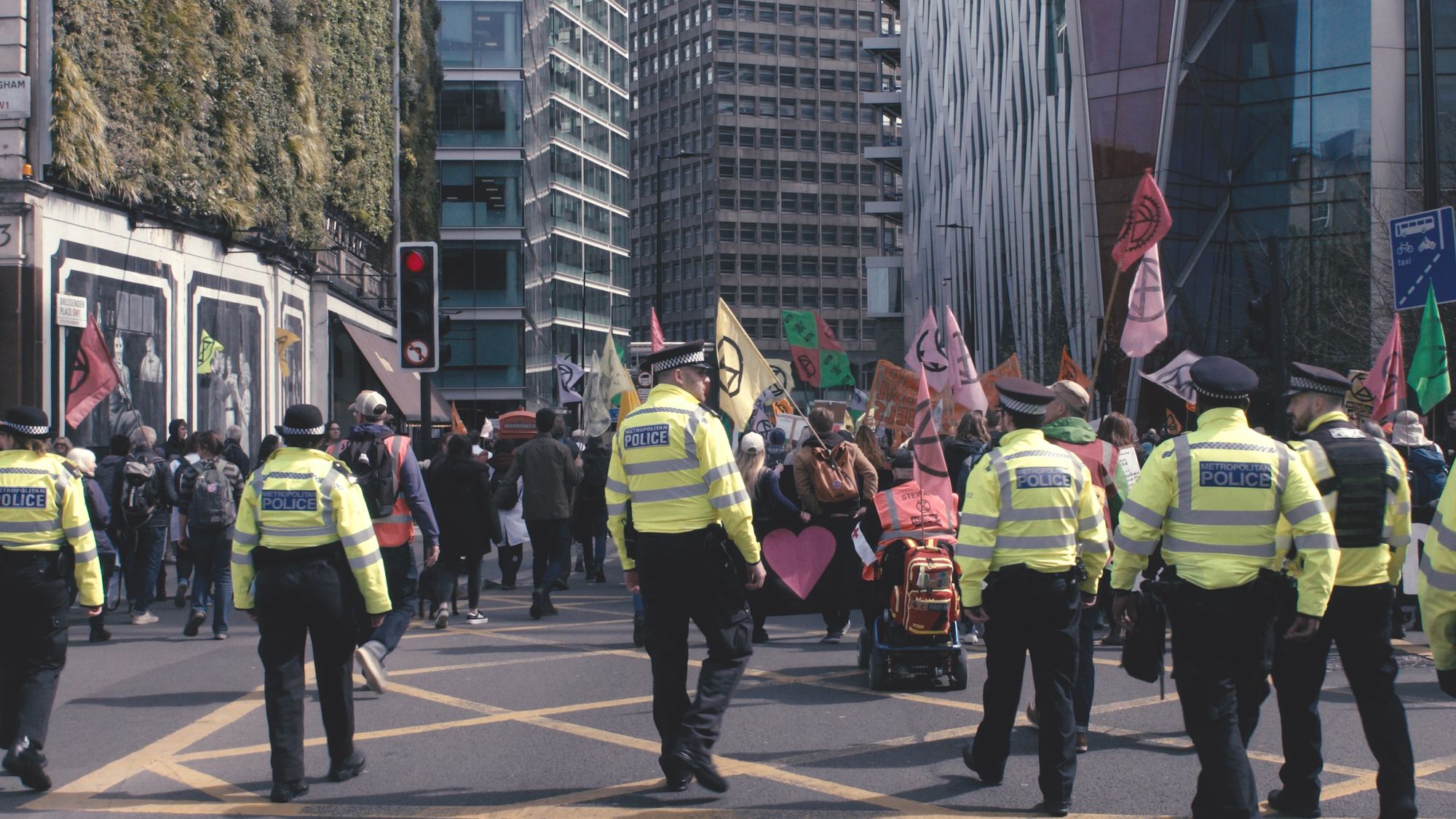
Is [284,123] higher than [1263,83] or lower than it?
lower

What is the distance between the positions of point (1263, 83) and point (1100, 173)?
4312 millimetres

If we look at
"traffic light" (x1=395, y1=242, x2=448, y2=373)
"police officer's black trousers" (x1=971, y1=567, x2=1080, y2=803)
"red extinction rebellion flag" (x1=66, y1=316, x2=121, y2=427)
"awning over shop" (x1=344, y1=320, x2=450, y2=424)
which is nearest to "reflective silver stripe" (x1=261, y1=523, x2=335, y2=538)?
"police officer's black trousers" (x1=971, y1=567, x2=1080, y2=803)

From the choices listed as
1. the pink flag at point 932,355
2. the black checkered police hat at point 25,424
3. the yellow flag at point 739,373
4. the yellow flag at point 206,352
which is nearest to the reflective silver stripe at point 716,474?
the black checkered police hat at point 25,424

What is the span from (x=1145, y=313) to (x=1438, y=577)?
9.51 meters

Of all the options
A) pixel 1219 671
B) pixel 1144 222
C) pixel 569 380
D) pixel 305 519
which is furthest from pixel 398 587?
pixel 569 380

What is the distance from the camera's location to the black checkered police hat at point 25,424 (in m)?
6.70

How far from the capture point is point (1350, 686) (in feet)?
18.5

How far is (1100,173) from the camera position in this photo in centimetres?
3578

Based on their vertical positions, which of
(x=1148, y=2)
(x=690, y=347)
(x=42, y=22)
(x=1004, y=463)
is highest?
(x=1148, y=2)

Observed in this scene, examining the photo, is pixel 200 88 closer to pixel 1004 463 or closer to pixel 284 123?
pixel 284 123

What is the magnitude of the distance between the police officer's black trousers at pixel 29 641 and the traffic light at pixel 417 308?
6690mm

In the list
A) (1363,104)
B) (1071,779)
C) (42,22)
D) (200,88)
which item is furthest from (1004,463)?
(1363,104)

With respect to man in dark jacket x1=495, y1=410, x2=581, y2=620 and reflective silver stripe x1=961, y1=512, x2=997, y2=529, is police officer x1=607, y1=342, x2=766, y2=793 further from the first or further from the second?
man in dark jacket x1=495, y1=410, x2=581, y2=620

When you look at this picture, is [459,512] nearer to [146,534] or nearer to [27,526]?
[146,534]
